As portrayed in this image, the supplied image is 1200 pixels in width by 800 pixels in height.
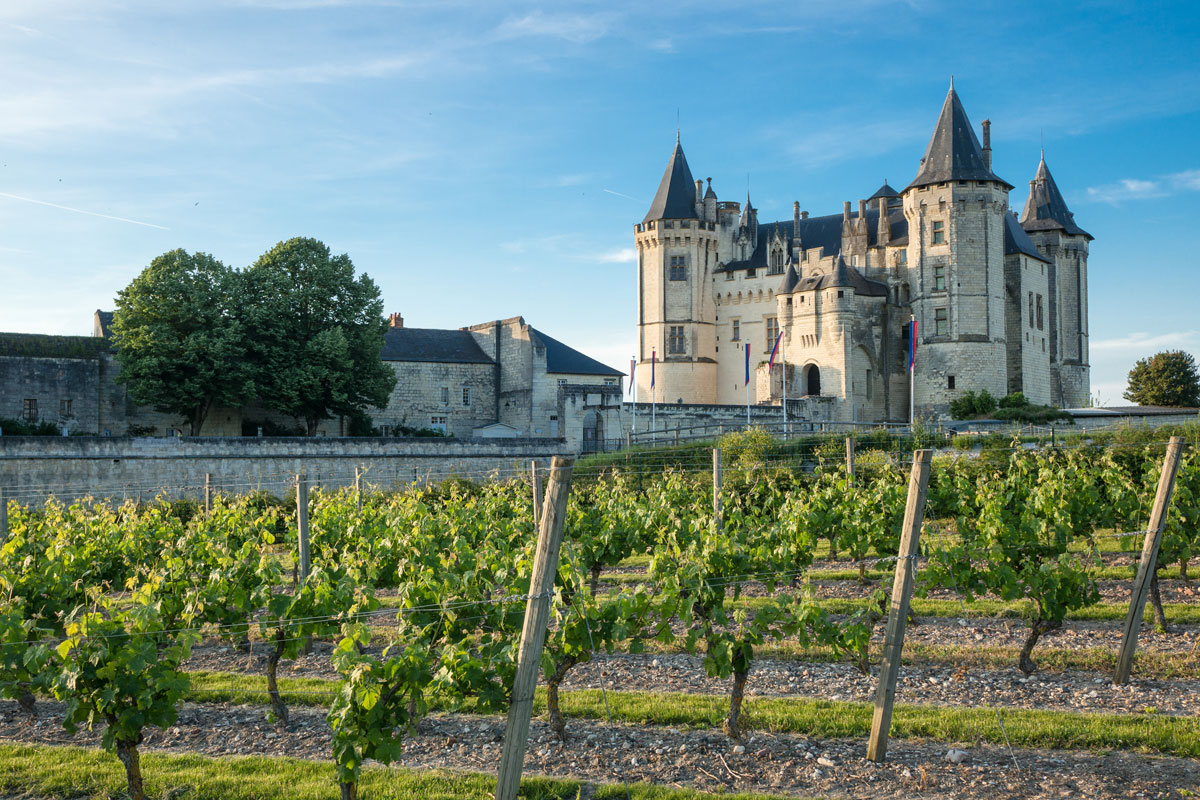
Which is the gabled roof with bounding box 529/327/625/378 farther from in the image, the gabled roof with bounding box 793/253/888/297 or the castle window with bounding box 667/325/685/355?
the gabled roof with bounding box 793/253/888/297

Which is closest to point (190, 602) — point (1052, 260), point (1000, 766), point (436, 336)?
point (1000, 766)

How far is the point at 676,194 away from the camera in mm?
49781

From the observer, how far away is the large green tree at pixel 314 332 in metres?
33.1

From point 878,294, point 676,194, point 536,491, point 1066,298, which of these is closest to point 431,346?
point 676,194

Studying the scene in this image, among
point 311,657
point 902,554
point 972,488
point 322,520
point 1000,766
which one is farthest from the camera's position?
point 972,488

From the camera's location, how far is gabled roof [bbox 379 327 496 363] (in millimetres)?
42188

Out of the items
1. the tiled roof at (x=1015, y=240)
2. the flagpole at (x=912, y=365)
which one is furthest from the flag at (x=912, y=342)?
the tiled roof at (x=1015, y=240)

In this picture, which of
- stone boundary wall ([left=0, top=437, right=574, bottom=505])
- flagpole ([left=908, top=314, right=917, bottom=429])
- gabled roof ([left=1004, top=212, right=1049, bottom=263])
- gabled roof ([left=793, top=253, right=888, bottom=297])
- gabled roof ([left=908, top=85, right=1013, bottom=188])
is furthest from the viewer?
gabled roof ([left=1004, top=212, right=1049, bottom=263])

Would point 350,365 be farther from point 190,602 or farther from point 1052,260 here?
point 1052,260

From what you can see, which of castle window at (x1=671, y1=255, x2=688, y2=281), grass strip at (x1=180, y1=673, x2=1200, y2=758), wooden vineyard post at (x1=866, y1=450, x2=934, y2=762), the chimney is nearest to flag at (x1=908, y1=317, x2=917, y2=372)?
the chimney

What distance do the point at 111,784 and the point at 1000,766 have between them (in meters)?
5.76

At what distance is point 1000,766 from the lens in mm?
6090

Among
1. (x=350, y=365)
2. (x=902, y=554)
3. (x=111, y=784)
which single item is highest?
(x=350, y=365)

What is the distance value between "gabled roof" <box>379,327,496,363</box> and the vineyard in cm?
3180
